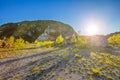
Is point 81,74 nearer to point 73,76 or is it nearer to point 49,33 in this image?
point 73,76

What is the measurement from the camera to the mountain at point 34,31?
117m

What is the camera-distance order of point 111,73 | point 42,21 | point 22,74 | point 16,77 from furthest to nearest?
point 42,21
point 111,73
point 22,74
point 16,77

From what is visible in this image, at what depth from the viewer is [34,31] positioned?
128250 millimetres

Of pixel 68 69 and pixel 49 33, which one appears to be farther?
pixel 49 33

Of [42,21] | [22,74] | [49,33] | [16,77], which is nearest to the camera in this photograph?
[16,77]

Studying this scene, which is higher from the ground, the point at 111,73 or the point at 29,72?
the point at 29,72

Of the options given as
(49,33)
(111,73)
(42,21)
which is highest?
(42,21)

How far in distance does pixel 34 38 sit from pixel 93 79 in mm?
103642

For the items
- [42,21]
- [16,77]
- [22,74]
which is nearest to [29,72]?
[22,74]

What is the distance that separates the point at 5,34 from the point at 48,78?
358 feet

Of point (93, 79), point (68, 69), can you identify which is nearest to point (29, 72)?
point (68, 69)

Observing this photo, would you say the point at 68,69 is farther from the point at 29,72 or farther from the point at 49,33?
the point at 49,33

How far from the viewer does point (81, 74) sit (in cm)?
2236

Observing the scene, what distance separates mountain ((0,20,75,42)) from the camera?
117 metres
